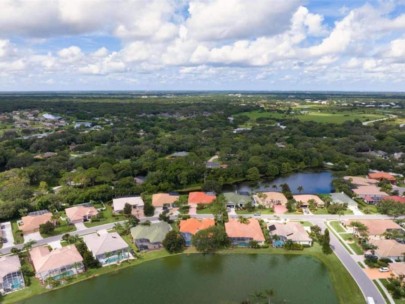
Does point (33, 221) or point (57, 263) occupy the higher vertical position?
point (57, 263)

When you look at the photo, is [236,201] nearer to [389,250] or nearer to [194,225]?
[194,225]

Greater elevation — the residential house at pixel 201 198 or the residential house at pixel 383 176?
the residential house at pixel 201 198

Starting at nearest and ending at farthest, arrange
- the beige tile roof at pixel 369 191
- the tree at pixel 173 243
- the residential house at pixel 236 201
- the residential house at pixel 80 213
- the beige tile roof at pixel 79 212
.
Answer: the tree at pixel 173 243 < the residential house at pixel 80 213 < the beige tile roof at pixel 79 212 < the residential house at pixel 236 201 < the beige tile roof at pixel 369 191

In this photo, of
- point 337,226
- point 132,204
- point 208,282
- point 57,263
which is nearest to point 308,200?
point 337,226

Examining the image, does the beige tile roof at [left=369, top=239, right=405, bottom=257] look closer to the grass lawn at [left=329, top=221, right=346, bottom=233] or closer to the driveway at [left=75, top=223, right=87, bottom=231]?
the grass lawn at [left=329, top=221, right=346, bottom=233]

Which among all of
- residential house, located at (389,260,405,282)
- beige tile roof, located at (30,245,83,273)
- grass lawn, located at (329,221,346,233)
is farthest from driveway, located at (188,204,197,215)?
residential house, located at (389,260,405,282)

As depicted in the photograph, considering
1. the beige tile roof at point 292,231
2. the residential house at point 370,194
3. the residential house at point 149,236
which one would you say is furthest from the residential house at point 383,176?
the residential house at point 149,236

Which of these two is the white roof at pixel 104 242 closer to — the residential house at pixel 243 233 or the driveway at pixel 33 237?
the driveway at pixel 33 237

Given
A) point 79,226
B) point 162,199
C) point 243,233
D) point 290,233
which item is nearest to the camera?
point 243,233
